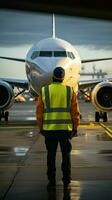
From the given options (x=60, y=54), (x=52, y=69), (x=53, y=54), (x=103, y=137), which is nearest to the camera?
(x=103, y=137)

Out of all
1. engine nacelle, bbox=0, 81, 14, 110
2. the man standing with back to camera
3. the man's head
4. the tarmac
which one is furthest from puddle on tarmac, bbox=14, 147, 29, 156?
engine nacelle, bbox=0, 81, 14, 110

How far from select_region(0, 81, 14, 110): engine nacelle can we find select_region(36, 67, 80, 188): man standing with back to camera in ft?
55.0

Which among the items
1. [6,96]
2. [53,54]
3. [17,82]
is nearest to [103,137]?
[53,54]

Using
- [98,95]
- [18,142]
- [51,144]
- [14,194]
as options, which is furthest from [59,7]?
[98,95]

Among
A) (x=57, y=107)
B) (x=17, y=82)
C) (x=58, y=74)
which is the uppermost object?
(x=17, y=82)

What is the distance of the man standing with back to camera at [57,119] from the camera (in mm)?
8648

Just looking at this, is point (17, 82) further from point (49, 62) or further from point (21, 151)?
point (21, 151)

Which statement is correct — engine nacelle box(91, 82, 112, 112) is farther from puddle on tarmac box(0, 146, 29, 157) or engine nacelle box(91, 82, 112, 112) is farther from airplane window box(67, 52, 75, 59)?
puddle on tarmac box(0, 146, 29, 157)

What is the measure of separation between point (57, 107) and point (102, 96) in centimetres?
1715

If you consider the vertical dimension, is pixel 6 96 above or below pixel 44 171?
above

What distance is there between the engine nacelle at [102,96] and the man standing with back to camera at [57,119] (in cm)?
1666

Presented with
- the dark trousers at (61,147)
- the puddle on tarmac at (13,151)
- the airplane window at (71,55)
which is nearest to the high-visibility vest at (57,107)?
the dark trousers at (61,147)

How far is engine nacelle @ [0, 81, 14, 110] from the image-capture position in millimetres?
25516

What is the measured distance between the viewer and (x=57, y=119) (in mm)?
8703
